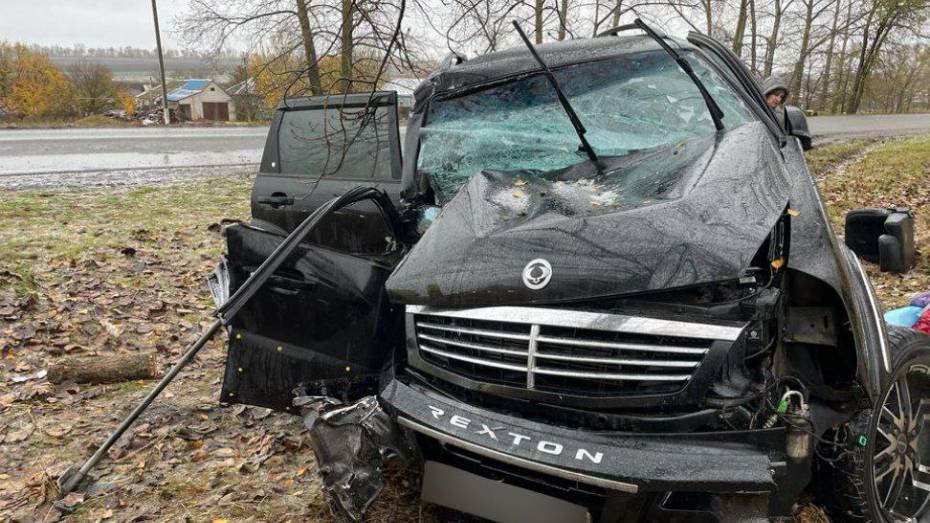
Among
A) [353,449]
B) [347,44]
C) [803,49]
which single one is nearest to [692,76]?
[353,449]

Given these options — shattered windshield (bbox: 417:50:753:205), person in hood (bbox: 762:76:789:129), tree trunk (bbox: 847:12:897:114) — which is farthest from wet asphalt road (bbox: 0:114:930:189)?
tree trunk (bbox: 847:12:897:114)

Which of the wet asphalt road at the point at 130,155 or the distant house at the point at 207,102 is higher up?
the distant house at the point at 207,102

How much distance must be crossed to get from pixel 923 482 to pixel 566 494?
1826mm

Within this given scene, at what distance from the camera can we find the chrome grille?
2057mm

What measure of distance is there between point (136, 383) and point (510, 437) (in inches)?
126

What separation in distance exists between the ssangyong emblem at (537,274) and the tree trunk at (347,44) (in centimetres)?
279

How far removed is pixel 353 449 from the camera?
2.44 metres

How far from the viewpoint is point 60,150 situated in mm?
15289

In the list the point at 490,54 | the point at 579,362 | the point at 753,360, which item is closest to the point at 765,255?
the point at 753,360

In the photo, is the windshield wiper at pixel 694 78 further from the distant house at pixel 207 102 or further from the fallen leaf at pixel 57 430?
the distant house at pixel 207 102

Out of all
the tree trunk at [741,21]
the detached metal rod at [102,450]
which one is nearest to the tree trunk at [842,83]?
the tree trunk at [741,21]

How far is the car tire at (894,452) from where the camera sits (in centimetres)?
235

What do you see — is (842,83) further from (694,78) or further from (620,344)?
(620,344)

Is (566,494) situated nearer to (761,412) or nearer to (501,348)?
(501,348)
